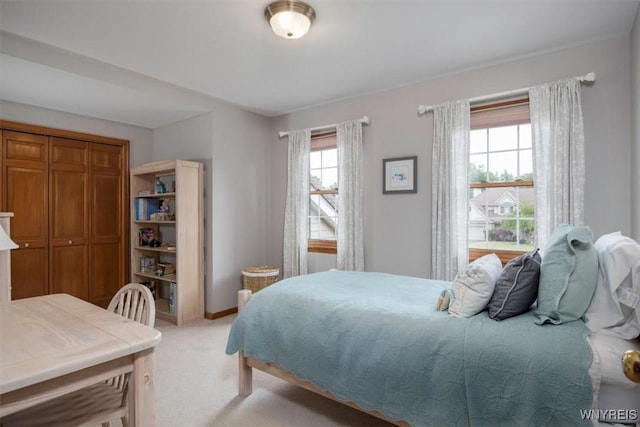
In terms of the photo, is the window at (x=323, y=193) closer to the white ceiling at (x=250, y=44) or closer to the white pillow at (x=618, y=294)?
the white ceiling at (x=250, y=44)

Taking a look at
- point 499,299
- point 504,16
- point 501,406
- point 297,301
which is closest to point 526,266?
point 499,299

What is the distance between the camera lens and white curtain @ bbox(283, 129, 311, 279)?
4.25 metres

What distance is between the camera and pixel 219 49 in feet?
9.09

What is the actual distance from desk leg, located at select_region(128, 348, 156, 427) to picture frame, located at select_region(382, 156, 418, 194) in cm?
277

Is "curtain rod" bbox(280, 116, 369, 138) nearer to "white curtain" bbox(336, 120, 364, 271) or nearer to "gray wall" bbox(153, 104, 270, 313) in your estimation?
"white curtain" bbox(336, 120, 364, 271)

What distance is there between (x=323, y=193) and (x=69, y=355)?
11.0 ft

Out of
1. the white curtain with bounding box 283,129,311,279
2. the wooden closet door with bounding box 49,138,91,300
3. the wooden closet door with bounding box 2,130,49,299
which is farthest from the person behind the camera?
the white curtain with bounding box 283,129,311,279

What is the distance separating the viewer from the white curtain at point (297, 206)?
425 cm

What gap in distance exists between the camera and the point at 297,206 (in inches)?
169

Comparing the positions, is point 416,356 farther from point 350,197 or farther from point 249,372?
point 350,197

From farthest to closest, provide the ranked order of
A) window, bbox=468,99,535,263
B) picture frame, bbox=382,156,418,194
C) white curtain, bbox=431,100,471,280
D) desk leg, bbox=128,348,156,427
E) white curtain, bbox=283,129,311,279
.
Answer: white curtain, bbox=283,129,311,279 < picture frame, bbox=382,156,418,194 < white curtain, bbox=431,100,471,280 < window, bbox=468,99,535,263 < desk leg, bbox=128,348,156,427

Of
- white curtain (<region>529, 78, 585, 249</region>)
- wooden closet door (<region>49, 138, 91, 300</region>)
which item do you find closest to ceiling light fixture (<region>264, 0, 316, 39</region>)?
white curtain (<region>529, 78, 585, 249</region>)

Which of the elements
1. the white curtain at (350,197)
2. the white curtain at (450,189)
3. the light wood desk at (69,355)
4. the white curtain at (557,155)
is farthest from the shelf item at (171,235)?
the white curtain at (557,155)

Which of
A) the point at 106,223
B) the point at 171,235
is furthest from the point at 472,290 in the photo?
the point at 106,223
